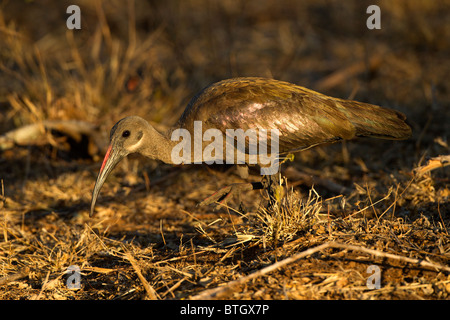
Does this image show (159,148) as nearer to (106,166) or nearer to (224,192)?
(106,166)

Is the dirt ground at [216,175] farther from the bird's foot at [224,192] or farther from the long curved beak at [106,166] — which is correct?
the long curved beak at [106,166]

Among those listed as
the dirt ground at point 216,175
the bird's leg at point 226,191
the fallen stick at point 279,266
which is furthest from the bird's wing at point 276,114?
the fallen stick at point 279,266

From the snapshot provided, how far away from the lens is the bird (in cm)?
398

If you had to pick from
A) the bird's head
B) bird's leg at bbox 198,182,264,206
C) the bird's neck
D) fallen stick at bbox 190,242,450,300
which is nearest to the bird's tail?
bird's leg at bbox 198,182,264,206

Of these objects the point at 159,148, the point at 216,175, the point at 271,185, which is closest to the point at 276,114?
the point at 271,185

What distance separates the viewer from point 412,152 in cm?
554

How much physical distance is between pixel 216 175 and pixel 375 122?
2.00 m

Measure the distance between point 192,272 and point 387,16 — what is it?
23.0ft

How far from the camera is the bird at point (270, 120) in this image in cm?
398

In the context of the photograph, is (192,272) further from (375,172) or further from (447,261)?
(375,172)

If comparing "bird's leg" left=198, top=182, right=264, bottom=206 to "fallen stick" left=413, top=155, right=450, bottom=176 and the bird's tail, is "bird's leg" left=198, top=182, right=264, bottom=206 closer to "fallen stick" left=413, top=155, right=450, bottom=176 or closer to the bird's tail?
the bird's tail

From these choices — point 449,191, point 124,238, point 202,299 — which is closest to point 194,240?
point 124,238

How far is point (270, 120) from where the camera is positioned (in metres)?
3.99

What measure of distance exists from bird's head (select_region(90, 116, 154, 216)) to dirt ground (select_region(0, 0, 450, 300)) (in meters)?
0.49
